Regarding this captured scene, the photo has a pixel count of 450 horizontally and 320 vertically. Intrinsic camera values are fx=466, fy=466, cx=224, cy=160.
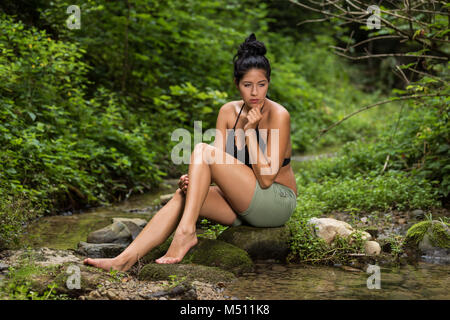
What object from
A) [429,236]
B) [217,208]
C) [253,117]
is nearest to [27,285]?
[217,208]

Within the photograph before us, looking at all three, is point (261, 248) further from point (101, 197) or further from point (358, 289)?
point (101, 197)

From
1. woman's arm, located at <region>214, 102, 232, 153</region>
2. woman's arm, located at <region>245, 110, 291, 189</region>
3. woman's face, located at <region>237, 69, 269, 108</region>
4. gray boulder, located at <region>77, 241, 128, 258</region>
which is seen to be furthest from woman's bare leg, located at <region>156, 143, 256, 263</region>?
Result: gray boulder, located at <region>77, 241, 128, 258</region>

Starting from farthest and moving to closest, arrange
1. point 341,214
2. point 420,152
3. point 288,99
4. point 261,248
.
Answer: point 288,99 → point 420,152 → point 341,214 → point 261,248

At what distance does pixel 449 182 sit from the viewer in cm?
530

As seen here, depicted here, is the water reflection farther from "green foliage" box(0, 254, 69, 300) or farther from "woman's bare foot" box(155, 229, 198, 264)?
"green foliage" box(0, 254, 69, 300)

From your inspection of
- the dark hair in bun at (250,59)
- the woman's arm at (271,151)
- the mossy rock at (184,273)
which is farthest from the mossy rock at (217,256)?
the dark hair in bun at (250,59)

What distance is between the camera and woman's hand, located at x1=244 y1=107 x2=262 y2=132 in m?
3.64

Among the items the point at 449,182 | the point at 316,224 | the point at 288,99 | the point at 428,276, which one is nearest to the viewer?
the point at 428,276

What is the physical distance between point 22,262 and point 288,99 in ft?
39.2

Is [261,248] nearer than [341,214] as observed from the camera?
Yes

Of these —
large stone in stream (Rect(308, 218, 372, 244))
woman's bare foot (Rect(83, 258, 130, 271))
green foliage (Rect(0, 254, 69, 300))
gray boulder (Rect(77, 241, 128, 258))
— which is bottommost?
gray boulder (Rect(77, 241, 128, 258))

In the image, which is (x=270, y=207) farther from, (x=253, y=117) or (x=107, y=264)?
(x=107, y=264)

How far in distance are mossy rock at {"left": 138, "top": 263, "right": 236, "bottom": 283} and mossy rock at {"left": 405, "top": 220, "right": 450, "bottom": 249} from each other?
187 cm

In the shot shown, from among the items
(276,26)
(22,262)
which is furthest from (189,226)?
(276,26)
